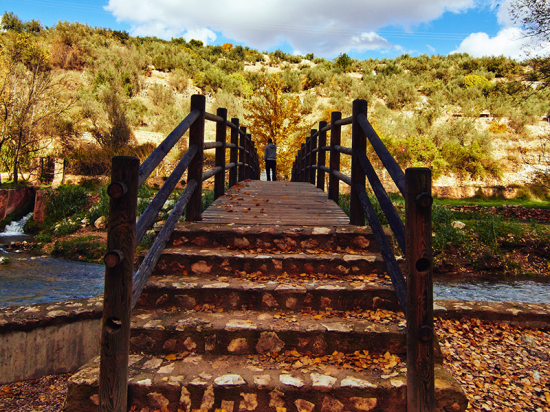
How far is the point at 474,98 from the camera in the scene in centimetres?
3206

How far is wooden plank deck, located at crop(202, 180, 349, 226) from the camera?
14.4 feet

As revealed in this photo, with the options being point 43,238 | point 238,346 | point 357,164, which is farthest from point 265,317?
point 43,238

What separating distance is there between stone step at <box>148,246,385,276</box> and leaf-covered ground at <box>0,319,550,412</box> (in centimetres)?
99

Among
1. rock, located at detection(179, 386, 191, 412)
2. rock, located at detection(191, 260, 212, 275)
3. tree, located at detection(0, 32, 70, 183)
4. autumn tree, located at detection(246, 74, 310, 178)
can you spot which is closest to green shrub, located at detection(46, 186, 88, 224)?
tree, located at detection(0, 32, 70, 183)

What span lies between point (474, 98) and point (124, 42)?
38104 millimetres

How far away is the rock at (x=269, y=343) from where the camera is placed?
2600 millimetres

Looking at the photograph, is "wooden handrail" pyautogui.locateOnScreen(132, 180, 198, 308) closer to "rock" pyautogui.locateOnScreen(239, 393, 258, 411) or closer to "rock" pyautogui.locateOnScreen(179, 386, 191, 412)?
"rock" pyautogui.locateOnScreen(179, 386, 191, 412)

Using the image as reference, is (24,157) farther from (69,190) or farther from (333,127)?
(333,127)

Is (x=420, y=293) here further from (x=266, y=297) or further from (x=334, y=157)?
(x=334, y=157)

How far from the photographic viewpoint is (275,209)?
5.28 m

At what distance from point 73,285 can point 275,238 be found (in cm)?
527

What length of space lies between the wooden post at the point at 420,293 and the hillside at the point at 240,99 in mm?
10967

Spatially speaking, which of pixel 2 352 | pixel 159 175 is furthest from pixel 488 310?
pixel 159 175

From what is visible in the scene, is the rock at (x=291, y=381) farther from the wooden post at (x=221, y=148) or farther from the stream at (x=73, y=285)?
the stream at (x=73, y=285)
